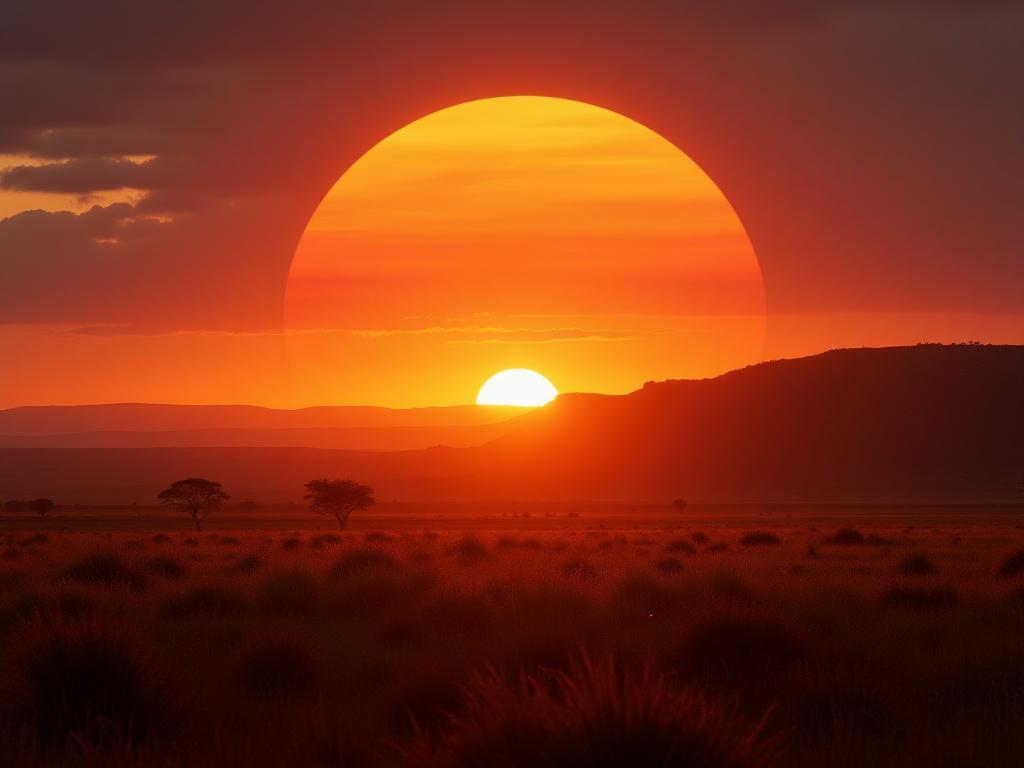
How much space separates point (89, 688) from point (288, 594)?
468 inches

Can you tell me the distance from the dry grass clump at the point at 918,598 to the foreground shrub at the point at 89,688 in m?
14.4

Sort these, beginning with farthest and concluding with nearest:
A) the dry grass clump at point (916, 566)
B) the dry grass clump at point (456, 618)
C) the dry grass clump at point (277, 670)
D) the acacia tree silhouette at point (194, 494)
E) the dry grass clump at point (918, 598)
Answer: the acacia tree silhouette at point (194, 494), the dry grass clump at point (916, 566), the dry grass clump at point (918, 598), the dry grass clump at point (456, 618), the dry grass clump at point (277, 670)

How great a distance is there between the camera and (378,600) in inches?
928

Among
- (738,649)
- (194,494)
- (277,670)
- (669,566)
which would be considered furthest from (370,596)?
(194,494)

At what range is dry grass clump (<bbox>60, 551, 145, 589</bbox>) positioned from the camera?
87.6 feet

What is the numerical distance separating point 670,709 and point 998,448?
163 metres

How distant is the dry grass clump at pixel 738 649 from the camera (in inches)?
583

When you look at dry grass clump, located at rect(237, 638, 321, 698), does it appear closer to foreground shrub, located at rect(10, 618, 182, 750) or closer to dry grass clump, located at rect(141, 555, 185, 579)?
foreground shrub, located at rect(10, 618, 182, 750)

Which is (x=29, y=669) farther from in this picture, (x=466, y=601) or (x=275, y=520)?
(x=275, y=520)

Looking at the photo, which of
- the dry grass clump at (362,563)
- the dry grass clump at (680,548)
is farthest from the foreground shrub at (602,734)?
the dry grass clump at (680,548)

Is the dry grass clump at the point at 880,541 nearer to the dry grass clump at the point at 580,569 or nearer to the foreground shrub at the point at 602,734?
the dry grass clump at the point at 580,569

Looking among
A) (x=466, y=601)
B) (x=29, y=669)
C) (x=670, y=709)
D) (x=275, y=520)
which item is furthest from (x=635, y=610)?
(x=275, y=520)

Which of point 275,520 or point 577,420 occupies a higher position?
point 577,420

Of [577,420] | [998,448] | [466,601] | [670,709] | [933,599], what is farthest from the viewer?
[577,420]
